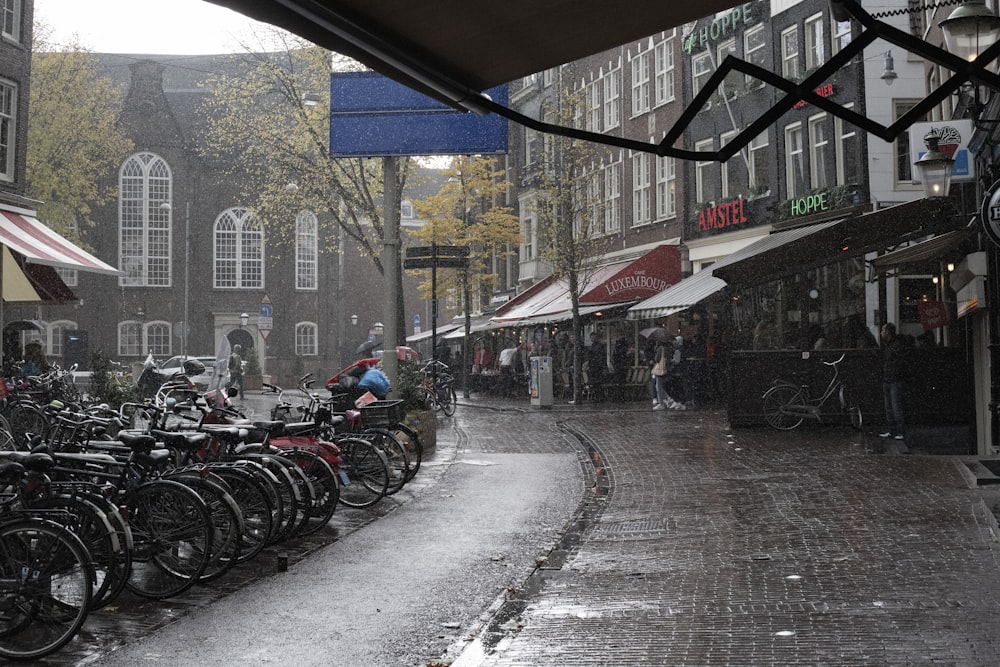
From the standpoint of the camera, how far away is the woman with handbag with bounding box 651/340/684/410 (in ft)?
79.6

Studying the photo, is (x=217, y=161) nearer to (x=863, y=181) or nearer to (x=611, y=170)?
(x=611, y=170)

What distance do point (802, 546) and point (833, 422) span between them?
10031 mm

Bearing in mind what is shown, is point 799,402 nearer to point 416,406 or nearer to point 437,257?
point 416,406

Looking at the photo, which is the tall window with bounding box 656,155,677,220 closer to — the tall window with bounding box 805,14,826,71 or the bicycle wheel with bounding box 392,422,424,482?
the tall window with bounding box 805,14,826,71

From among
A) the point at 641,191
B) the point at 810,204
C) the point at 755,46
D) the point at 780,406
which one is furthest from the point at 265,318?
the point at 780,406

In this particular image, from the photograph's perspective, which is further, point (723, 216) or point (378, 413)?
point (723, 216)

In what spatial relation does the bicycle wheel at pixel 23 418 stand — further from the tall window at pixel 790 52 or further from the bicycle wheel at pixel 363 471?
the tall window at pixel 790 52

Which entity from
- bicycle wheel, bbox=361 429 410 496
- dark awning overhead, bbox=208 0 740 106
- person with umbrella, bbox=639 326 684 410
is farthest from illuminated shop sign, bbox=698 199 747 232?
dark awning overhead, bbox=208 0 740 106

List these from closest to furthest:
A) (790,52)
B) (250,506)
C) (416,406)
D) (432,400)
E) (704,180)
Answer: (250,506)
(416,406)
(432,400)
(790,52)
(704,180)

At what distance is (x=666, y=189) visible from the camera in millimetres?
31984

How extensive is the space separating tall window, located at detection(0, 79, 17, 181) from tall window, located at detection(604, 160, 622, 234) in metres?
17.4

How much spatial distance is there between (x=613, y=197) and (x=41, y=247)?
20059 millimetres

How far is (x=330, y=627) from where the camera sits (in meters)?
6.09

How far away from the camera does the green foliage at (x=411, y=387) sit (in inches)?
655
